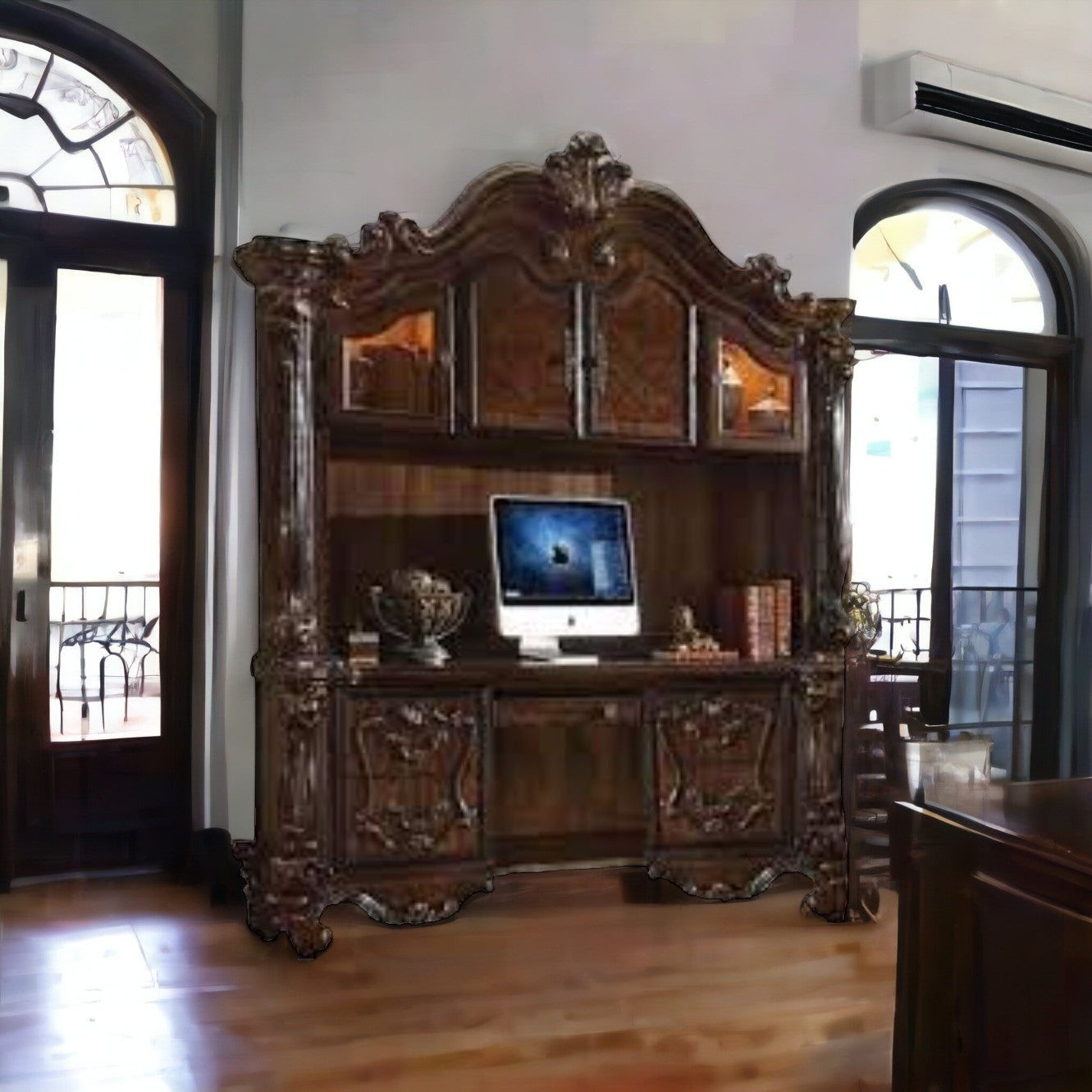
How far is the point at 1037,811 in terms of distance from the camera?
182 centimetres

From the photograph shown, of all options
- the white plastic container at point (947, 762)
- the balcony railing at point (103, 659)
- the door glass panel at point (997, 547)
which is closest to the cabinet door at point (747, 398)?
the white plastic container at point (947, 762)

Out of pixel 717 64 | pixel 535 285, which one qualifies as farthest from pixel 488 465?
pixel 717 64

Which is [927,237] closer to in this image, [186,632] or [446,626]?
[446,626]

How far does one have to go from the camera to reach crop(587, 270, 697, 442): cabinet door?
12.1 feet

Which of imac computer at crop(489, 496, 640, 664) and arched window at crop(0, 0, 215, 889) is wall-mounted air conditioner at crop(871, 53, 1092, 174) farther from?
arched window at crop(0, 0, 215, 889)

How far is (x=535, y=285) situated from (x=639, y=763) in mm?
1692

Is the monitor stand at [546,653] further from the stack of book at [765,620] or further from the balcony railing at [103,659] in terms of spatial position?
the balcony railing at [103,659]

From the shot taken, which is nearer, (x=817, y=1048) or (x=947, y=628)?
(x=817, y=1048)

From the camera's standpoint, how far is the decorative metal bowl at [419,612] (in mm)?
3469

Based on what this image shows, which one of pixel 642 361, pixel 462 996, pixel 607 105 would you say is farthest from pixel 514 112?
pixel 462 996

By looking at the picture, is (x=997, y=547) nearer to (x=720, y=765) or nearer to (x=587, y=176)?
(x=720, y=765)

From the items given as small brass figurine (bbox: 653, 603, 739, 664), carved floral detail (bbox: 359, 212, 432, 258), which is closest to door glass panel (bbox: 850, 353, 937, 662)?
small brass figurine (bbox: 653, 603, 739, 664)

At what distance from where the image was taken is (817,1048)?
2.59m

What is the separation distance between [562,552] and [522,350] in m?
Result: 0.68
